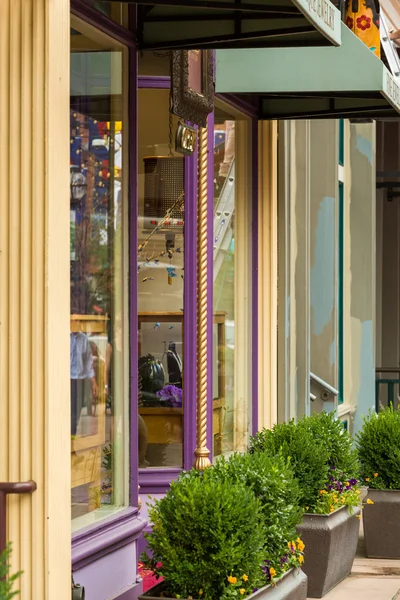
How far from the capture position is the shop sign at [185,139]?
701 centimetres

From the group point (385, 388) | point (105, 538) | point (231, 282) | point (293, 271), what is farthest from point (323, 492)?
point (385, 388)

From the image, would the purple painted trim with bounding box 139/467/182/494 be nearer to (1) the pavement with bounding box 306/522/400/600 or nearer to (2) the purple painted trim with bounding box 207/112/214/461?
(2) the purple painted trim with bounding box 207/112/214/461

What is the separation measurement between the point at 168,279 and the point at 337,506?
6.79 feet

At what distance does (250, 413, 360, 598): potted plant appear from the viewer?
23.1ft

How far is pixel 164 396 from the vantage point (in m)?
8.31

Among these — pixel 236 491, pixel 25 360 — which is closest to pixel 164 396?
pixel 236 491

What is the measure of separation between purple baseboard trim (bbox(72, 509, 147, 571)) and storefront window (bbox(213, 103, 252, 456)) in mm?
2432

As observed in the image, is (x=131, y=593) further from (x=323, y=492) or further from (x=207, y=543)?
(x=323, y=492)

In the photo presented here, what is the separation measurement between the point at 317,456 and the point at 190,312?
1.64m

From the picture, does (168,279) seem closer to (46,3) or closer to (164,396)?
(164,396)

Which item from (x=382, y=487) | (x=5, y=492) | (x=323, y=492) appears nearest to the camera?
(x=5, y=492)

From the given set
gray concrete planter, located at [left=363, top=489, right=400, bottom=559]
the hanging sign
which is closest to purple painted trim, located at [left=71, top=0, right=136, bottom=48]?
the hanging sign

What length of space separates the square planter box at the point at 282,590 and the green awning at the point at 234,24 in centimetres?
270

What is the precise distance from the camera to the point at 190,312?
8.19m
